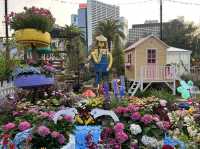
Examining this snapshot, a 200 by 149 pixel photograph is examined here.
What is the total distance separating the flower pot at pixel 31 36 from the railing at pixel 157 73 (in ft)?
38.3

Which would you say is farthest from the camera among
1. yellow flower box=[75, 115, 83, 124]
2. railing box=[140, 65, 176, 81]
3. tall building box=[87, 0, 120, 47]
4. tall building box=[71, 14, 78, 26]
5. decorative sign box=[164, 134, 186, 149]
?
tall building box=[71, 14, 78, 26]

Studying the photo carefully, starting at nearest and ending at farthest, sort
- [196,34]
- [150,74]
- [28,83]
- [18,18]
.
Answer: [28,83] → [18,18] → [150,74] → [196,34]

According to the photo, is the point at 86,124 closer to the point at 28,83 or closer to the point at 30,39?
the point at 28,83

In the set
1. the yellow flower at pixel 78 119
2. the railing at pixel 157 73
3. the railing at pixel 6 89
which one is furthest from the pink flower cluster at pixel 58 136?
the railing at pixel 157 73

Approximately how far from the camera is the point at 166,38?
5059 centimetres

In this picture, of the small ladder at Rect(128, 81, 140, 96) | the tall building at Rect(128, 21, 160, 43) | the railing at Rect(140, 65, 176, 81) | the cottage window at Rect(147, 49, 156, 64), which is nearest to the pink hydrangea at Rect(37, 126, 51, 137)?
the small ladder at Rect(128, 81, 140, 96)

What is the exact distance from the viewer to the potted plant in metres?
8.77

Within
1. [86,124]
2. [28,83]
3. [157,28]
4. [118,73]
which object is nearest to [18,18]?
[28,83]

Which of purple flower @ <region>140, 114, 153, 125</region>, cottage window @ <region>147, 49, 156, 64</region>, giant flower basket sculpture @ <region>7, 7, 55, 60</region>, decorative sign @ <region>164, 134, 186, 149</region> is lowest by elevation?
decorative sign @ <region>164, 134, 186, 149</region>

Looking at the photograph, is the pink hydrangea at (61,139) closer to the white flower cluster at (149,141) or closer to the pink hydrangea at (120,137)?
the pink hydrangea at (120,137)

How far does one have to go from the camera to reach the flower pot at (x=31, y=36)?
28.9 ft

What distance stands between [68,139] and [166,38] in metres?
47.7

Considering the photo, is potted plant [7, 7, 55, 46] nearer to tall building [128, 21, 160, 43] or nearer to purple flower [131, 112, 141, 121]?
purple flower [131, 112, 141, 121]

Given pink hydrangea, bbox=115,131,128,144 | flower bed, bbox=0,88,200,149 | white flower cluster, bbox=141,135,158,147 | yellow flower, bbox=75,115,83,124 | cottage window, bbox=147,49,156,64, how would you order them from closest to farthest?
1. flower bed, bbox=0,88,200,149
2. pink hydrangea, bbox=115,131,128,144
3. white flower cluster, bbox=141,135,158,147
4. yellow flower, bbox=75,115,83,124
5. cottage window, bbox=147,49,156,64
